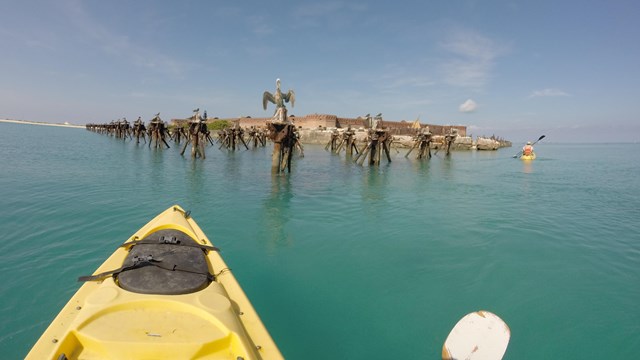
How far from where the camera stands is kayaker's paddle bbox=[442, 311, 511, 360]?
309cm

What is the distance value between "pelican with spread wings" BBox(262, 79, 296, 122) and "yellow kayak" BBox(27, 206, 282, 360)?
509 inches

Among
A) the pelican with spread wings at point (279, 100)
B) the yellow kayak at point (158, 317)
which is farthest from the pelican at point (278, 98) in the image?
the yellow kayak at point (158, 317)

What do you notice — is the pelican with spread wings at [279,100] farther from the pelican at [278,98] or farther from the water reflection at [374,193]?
the water reflection at [374,193]

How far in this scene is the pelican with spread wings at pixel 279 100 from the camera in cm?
1595

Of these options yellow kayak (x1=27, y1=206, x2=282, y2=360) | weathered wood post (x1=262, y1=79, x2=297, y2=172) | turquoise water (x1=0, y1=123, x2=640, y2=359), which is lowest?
turquoise water (x1=0, y1=123, x2=640, y2=359)

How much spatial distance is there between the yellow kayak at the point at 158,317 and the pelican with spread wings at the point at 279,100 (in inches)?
509

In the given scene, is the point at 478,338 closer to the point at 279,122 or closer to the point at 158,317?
the point at 158,317

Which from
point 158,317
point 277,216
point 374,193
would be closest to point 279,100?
point 374,193

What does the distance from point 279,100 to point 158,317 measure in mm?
14341

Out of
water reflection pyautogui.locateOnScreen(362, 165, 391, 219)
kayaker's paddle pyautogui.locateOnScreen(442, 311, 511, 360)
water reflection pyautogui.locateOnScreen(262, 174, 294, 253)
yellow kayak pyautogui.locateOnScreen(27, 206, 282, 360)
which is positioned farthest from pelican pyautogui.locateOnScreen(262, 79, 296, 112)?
kayaker's paddle pyautogui.locateOnScreen(442, 311, 511, 360)

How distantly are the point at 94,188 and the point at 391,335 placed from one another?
12779mm

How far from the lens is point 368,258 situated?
713 cm

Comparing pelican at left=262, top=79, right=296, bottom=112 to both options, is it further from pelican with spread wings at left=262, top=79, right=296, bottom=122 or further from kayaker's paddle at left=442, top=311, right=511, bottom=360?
kayaker's paddle at left=442, top=311, right=511, bottom=360

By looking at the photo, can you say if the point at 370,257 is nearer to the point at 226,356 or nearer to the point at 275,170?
the point at 226,356
